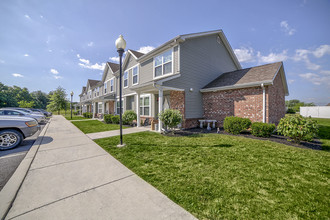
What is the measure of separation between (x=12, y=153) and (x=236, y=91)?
1165cm

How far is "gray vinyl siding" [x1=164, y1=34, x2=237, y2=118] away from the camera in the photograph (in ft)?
30.7

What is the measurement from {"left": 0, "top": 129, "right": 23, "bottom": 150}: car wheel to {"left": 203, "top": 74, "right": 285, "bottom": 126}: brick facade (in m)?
10.6

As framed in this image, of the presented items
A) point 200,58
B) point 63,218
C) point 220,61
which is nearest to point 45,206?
point 63,218

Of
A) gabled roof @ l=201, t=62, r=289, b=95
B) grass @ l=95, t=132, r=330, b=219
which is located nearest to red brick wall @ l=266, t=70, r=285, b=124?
gabled roof @ l=201, t=62, r=289, b=95

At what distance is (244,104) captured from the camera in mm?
8555

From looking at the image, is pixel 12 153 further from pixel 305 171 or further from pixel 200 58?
pixel 200 58

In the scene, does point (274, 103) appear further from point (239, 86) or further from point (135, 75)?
point (135, 75)

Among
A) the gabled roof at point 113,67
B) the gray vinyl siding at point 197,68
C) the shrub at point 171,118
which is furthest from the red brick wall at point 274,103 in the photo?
the gabled roof at point 113,67

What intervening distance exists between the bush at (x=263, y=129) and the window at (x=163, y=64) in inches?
263

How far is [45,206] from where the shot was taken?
2.12 m

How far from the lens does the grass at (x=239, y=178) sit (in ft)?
6.70

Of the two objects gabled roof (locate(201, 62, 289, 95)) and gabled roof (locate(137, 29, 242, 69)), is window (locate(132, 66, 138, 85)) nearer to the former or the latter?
gabled roof (locate(137, 29, 242, 69))

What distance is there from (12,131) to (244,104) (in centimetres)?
1197

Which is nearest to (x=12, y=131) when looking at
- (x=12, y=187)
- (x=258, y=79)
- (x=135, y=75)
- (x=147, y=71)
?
(x=12, y=187)
